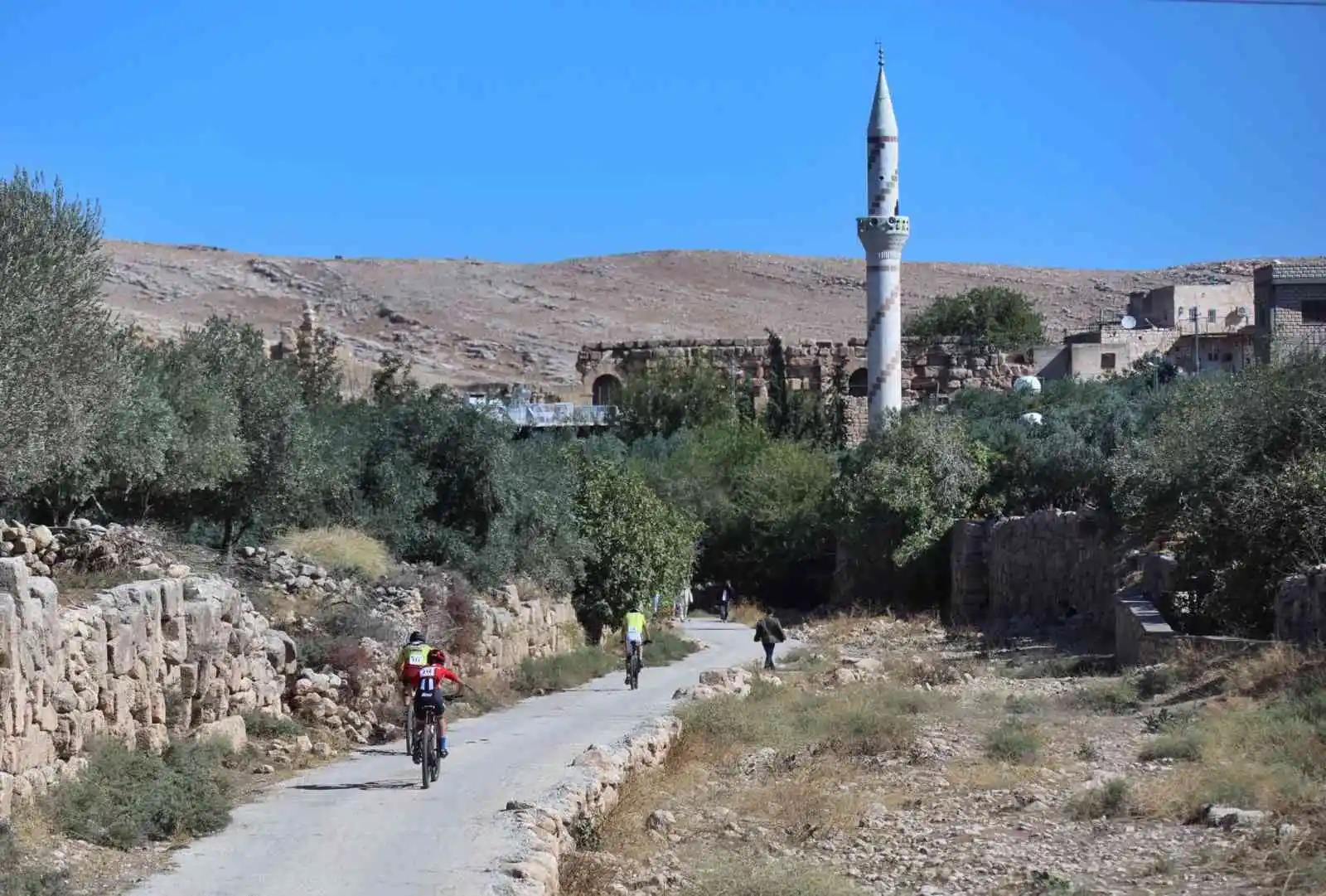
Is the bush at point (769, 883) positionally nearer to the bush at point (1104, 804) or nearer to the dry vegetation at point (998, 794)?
the dry vegetation at point (998, 794)

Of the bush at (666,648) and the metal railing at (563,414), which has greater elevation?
the metal railing at (563,414)

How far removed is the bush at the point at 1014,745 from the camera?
1499 cm

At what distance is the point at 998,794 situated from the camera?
44.6 ft

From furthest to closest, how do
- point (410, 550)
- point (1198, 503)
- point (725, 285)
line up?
point (725, 285) < point (410, 550) < point (1198, 503)

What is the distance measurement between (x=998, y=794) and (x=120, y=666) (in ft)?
22.0

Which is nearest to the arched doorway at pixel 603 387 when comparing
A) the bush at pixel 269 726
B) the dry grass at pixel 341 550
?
the dry grass at pixel 341 550

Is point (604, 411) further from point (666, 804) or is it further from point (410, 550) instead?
point (666, 804)

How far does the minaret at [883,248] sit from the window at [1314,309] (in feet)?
36.5

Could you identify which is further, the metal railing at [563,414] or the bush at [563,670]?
the metal railing at [563,414]

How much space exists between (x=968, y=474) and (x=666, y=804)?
83.5 ft

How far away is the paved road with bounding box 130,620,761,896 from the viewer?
32.9 feet

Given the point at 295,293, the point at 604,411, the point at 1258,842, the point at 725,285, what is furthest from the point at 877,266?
the point at 725,285

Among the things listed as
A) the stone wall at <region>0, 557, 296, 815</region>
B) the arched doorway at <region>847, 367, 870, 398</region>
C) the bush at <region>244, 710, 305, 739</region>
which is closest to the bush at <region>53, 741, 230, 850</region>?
the stone wall at <region>0, 557, 296, 815</region>

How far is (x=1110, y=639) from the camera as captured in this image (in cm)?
2508
